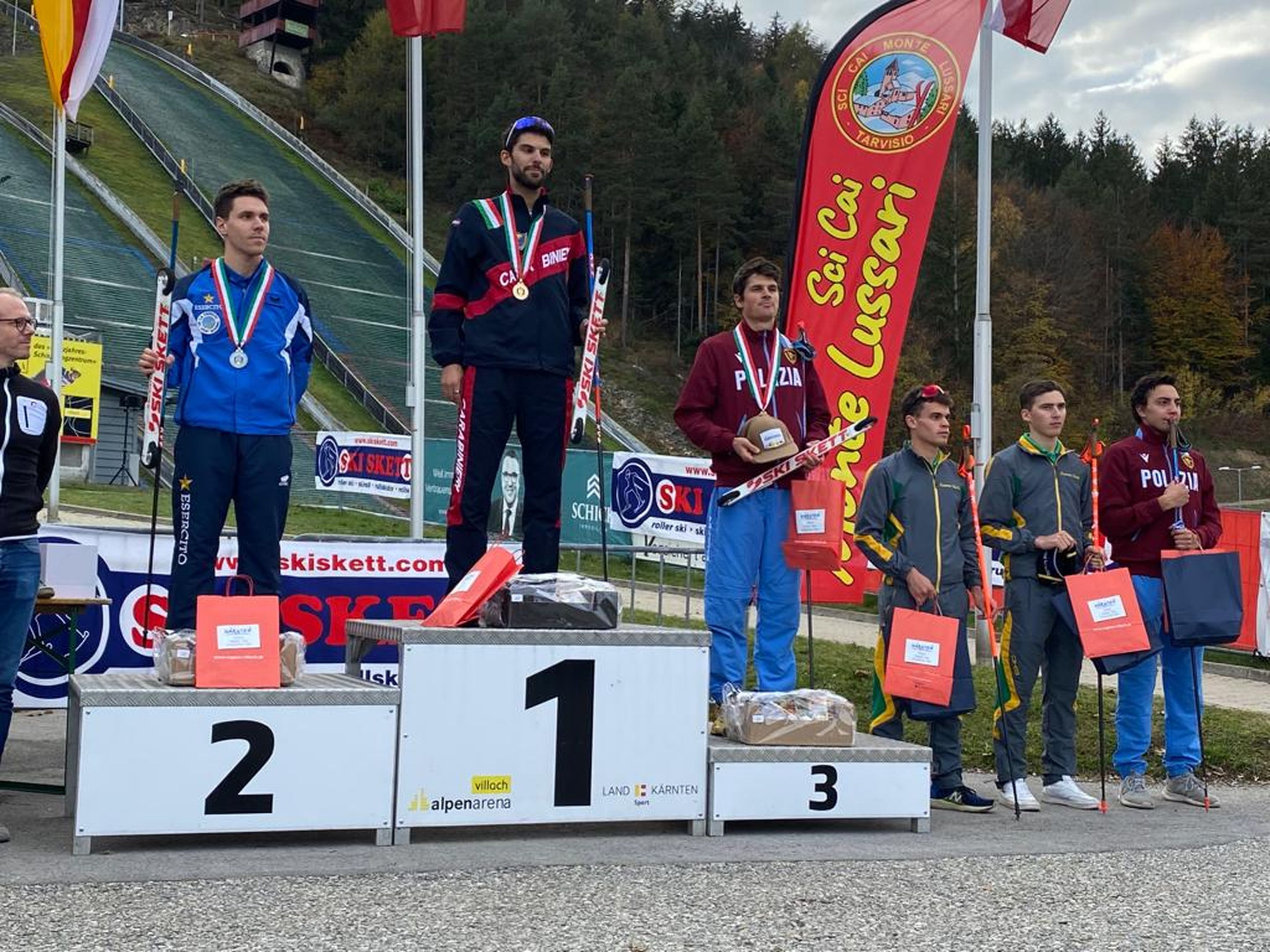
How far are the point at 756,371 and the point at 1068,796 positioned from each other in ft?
8.48

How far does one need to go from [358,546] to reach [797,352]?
347cm

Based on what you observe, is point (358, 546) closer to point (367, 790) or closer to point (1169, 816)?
point (367, 790)

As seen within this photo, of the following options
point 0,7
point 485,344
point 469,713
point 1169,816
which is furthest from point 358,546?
point 0,7

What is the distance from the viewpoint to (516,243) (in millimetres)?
6430

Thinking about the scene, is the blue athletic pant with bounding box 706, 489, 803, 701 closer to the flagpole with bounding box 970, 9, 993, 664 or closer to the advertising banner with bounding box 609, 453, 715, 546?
the flagpole with bounding box 970, 9, 993, 664

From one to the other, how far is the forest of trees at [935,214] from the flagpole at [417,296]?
1511 inches

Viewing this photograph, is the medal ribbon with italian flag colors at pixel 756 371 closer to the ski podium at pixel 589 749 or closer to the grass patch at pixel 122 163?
the ski podium at pixel 589 749

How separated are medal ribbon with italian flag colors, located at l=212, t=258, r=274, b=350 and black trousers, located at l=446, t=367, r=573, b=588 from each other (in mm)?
911

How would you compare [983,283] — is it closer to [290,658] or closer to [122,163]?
[290,658]

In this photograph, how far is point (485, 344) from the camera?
6301mm

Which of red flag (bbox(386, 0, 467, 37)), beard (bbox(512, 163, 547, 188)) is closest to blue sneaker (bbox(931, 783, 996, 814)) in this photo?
beard (bbox(512, 163, 547, 188))

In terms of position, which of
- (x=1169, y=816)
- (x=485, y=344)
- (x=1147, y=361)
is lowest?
(x=1169, y=816)

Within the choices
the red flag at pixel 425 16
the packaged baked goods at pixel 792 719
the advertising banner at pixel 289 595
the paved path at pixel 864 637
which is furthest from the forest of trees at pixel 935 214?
the packaged baked goods at pixel 792 719

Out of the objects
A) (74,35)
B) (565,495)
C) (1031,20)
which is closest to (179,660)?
(74,35)
